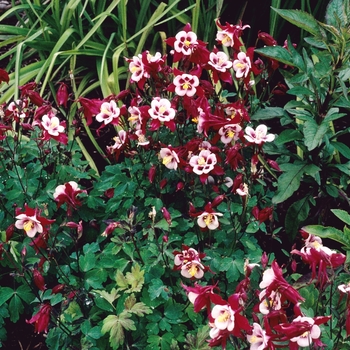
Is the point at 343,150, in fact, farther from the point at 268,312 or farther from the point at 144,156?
the point at 268,312

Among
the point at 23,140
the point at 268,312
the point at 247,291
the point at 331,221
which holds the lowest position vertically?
the point at 331,221

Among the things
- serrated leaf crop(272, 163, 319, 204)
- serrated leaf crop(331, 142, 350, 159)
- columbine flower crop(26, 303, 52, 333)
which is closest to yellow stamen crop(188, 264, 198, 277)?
columbine flower crop(26, 303, 52, 333)

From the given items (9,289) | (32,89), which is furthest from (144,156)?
(9,289)

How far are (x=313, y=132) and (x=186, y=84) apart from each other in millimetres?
522

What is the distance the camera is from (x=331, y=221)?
2920 mm

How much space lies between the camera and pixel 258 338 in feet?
5.22

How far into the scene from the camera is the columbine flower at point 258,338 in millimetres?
1536

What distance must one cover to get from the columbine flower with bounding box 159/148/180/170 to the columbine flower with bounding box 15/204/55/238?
452mm

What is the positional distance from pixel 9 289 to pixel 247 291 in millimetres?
889

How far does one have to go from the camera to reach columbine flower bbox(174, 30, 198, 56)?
7.46 feet

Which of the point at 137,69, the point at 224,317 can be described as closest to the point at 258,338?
the point at 224,317

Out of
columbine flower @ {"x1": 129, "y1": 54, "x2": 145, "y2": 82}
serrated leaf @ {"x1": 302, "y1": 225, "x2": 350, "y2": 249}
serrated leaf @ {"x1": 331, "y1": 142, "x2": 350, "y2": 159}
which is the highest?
columbine flower @ {"x1": 129, "y1": 54, "x2": 145, "y2": 82}

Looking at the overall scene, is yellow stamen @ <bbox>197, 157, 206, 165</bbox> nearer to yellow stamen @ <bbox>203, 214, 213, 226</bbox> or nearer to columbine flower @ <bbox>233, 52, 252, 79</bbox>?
yellow stamen @ <bbox>203, 214, 213, 226</bbox>

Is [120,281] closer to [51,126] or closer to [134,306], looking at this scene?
[134,306]
